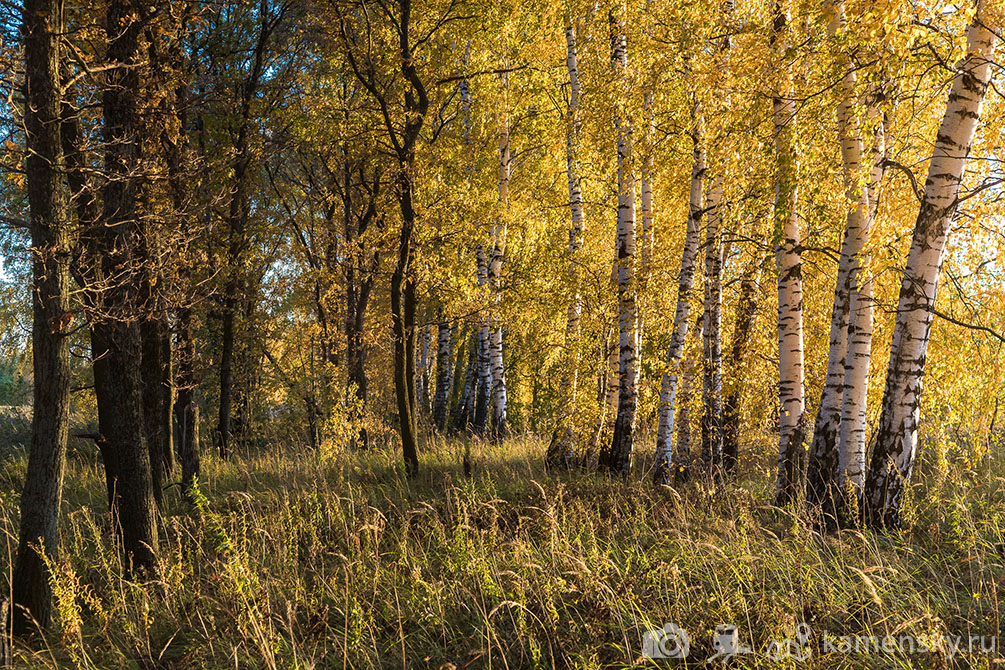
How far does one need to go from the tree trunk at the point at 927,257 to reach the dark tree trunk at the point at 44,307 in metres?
6.68

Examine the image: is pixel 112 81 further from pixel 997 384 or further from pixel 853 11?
pixel 997 384

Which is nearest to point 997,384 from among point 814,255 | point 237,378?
point 814,255

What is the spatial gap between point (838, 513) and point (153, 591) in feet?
20.1

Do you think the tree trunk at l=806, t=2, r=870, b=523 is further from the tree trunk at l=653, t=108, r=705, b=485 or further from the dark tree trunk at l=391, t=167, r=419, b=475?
the dark tree trunk at l=391, t=167, r=419, b=475

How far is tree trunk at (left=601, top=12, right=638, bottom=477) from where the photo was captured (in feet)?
27.5

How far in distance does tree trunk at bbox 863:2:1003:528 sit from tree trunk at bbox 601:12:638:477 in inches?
145

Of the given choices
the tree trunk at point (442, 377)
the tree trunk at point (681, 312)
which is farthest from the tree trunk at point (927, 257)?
the tree trunk at point (442, 377)

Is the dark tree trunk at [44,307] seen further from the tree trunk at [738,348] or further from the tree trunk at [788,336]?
the tree trunk at [738,348]

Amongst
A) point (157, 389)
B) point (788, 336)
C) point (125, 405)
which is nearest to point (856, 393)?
point (788, 336)

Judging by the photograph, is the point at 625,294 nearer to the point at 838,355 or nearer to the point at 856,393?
the point at 838,355

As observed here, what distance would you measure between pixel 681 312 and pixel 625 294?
2.65ft

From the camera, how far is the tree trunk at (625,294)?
837cm

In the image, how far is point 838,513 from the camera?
5562mm

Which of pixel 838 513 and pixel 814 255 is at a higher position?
pixel 814 255
